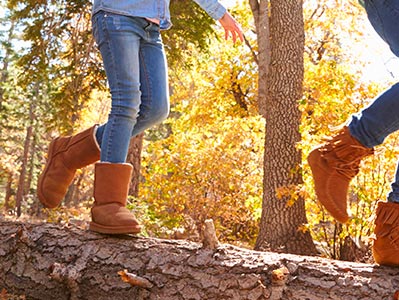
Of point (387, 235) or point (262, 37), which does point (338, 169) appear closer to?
point (387, 235)

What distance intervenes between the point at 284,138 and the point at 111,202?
15.6 feet

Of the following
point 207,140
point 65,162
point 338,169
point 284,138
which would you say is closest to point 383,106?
point 338,169

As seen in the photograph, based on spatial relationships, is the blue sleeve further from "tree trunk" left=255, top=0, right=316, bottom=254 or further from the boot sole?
"tree trunk" left=255, top=0, right=316, bottom=254

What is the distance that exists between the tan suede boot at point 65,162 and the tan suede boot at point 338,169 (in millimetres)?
1157

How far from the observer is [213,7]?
8.46 feet

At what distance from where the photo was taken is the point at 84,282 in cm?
223

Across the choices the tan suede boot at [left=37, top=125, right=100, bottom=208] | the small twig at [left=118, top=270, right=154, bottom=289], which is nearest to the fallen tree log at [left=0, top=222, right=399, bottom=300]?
the small twig at [left=118, top=270, right=154, bottom=289]

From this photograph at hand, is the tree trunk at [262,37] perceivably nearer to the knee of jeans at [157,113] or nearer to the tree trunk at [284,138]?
the tree trunk at [284,138]

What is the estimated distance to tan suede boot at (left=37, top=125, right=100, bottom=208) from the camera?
2646mm

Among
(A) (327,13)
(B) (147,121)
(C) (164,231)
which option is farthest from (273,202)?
(A) (327,13)

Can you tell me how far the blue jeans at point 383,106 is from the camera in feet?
6.38

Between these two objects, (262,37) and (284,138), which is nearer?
(284,138)

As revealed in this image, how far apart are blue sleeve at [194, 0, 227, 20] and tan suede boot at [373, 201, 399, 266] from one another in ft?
4.06

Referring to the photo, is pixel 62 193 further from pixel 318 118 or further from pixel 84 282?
pixel 318 118
